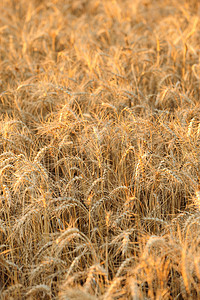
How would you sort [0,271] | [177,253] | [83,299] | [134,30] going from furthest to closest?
[134,30] → [0,271] → [177,253] → [83,299]

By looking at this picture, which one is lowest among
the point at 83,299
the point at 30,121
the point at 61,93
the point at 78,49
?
the point at 83,299

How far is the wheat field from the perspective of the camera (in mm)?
1364

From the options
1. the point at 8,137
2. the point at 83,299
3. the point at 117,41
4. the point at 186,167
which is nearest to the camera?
the point at 83,299

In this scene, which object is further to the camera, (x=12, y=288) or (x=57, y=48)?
(x=57, y=48)

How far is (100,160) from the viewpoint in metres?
1.78

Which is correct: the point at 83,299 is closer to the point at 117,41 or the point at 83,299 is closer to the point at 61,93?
the point at 61,93

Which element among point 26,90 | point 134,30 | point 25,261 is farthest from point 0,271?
point 134,30

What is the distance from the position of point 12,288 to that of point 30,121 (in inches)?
53.5

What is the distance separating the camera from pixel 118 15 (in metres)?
4.14

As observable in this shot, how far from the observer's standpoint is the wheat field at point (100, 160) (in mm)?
1364

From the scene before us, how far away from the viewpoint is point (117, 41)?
11.6ft

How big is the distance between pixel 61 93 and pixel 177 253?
1487mm

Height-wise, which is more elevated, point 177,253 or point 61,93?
point 61,93

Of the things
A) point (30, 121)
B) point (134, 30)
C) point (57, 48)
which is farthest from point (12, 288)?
point (134, 30)
